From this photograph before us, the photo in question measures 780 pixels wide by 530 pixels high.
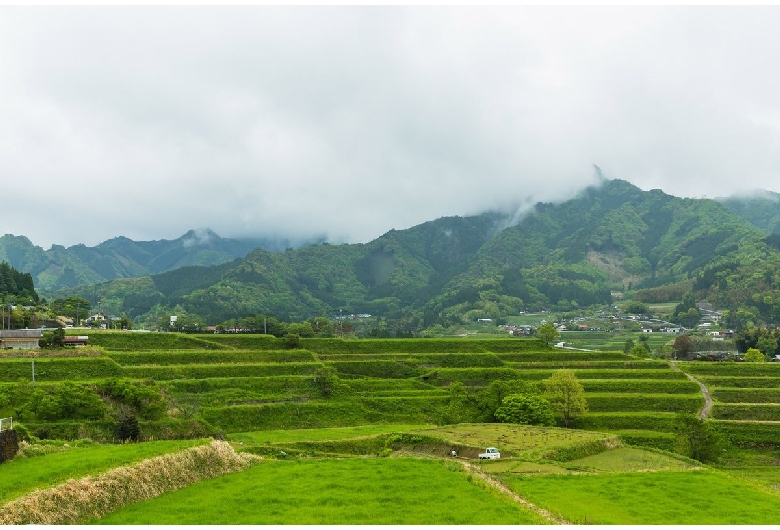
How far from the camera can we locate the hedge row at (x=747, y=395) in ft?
183

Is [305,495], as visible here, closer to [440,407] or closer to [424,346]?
[440,407]

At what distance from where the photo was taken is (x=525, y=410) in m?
49.2

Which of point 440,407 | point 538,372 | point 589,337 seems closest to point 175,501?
point 440,407

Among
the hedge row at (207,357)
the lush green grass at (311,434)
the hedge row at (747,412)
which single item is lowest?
the hedge row at (747,412)

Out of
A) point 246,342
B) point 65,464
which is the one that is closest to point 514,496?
point 65,464

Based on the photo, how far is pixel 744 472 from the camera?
133ft

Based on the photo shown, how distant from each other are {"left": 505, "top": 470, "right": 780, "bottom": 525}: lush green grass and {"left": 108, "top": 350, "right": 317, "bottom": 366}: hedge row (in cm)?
4203

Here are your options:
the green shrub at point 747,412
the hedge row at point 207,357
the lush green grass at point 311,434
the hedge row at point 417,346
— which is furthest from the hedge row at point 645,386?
the hedge row at point 207,357

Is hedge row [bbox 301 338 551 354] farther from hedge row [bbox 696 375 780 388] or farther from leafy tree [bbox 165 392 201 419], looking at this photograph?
leafy tree [bbox 165 392 201 419]

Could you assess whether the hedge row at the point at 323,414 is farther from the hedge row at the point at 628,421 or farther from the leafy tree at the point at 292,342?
the leafy tree at the point at 292,342

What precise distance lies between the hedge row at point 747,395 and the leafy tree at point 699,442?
16076 mm

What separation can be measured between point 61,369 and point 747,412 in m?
61.6

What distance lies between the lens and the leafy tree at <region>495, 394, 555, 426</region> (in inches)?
1907

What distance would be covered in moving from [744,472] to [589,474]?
22.5m
